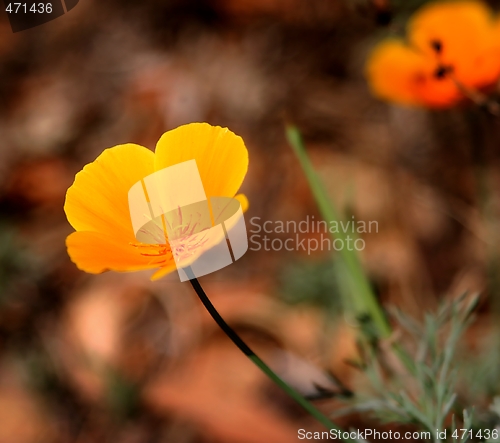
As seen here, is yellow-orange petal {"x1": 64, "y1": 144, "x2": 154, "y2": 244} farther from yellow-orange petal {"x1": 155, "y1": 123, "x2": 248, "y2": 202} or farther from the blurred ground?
the blurred ground

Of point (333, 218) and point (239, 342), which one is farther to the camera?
point (333, 218)

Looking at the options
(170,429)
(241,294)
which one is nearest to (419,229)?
(241,294)

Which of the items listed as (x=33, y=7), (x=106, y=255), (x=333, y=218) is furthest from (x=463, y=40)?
(x=106, y=255)

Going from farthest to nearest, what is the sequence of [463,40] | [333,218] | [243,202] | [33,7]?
[463,40]
[33,7]
[333,218]
[243,202]

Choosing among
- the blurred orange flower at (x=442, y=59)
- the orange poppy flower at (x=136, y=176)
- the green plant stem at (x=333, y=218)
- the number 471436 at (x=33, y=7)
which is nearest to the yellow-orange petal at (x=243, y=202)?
the orange poppy flower at (x=136, y=176)

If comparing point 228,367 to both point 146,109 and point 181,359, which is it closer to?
point 181,359

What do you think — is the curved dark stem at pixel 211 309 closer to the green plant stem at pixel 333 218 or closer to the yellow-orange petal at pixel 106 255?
the yellow-orange petal at pixel 106 255

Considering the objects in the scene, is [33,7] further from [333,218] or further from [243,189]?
[243,189]
